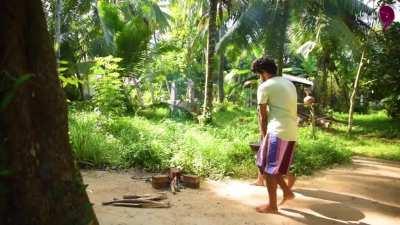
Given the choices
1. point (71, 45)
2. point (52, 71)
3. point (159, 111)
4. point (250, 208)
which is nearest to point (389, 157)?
point (250, 208)

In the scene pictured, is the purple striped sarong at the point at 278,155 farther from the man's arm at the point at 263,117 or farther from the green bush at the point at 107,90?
the green bush at the point at 107,90

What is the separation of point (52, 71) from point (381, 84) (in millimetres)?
10889

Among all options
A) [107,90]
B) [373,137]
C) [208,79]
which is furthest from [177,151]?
[373,137]

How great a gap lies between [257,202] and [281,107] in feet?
4.30

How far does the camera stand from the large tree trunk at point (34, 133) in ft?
9.63

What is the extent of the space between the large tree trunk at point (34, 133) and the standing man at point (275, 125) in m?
2.32

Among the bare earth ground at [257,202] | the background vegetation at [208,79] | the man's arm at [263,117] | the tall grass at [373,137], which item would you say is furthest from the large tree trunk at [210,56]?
the man's arm at [263,117]

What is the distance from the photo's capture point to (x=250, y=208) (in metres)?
5.45

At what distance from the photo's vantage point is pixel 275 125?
508 centimetres

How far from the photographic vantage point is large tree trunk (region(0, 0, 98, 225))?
2.94 m

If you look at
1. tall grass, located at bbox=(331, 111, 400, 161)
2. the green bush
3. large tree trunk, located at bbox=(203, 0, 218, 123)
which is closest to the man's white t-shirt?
tall grass, located at bbox=(331, 111, 400, 161)

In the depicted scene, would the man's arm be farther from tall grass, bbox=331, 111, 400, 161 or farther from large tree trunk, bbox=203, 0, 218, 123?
large tree trunk, bbox=203, 0, 218, 123

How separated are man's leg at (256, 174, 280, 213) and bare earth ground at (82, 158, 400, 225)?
78mm

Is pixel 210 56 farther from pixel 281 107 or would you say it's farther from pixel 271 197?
pixel 271 197
